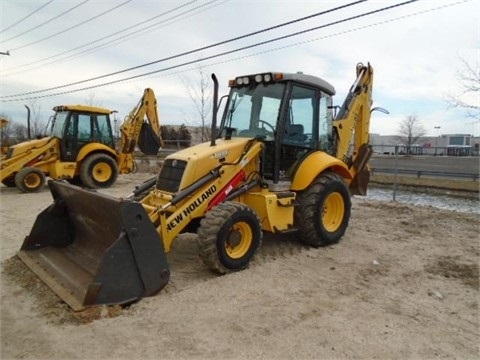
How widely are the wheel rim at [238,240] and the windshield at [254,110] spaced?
153cm

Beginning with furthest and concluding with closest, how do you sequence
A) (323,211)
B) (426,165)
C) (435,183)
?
(426,165) < (435,183) < (323,211)

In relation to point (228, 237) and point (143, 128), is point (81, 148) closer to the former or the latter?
point (143, 128)

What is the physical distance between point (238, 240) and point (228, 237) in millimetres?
202

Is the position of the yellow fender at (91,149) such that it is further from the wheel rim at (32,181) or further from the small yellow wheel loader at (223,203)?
the small yellow wheel loader at (223,203)

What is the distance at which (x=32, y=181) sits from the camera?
12422mm

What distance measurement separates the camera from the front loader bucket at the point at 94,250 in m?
4.16

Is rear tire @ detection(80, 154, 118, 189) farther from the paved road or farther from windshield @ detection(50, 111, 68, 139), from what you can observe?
the paved road

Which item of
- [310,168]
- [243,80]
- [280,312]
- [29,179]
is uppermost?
[243,80]

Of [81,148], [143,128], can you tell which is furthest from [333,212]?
[81,148]

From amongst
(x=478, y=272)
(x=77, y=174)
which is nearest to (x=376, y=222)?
(x=478, y=272)

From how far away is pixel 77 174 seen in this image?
43.5 ft

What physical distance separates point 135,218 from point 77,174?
383 inches

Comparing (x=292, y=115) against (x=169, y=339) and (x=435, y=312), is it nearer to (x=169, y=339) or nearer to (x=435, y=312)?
(x=435, y=312)

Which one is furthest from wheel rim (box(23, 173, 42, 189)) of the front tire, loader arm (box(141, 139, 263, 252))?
the front tire
